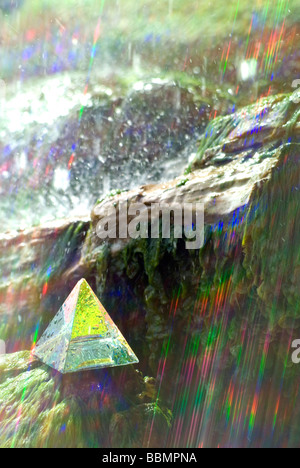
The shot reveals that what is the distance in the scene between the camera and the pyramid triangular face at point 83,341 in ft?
7.73

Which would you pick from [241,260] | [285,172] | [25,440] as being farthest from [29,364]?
[285,172]

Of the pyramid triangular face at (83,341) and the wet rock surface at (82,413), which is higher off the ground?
the pyramid triangular face at (83,341)

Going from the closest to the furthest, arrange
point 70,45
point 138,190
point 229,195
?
point 229,195
point 138,190
point 70,45

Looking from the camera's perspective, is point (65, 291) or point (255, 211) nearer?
point (255, 211)

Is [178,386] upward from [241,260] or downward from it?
downward

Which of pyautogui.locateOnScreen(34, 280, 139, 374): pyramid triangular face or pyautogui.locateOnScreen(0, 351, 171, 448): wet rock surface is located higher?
pyautogui.locateOnScreen(34, 280, 139, 374): pyramid triangular face

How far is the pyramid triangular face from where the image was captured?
92.8 inches

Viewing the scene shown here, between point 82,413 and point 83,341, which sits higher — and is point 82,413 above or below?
below

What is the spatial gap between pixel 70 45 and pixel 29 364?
5.75 meters

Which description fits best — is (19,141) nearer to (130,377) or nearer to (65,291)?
(65,291)

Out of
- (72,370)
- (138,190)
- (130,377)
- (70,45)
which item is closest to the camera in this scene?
(72,370)

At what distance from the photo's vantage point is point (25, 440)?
235 cm

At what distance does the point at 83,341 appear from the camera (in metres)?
2.39

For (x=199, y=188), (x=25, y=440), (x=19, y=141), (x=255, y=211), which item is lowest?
(x=25, y=440)
